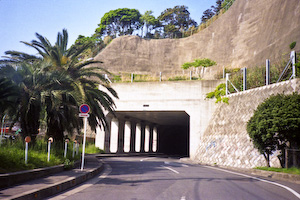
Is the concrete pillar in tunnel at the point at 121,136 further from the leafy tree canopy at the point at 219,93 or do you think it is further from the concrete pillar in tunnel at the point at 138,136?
the leafy tree canopy at the point at 219,93

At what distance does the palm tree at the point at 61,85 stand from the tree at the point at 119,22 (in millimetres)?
72611

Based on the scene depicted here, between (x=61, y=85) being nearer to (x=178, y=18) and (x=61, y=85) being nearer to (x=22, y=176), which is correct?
(x=22, y=176)

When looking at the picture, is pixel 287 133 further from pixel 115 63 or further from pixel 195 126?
pixel 115 63

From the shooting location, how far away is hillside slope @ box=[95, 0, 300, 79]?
131ft

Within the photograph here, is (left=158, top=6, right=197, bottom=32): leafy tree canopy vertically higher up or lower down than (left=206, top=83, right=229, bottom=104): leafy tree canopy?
higher up

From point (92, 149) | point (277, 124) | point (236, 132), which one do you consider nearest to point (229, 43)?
point (92, 149)

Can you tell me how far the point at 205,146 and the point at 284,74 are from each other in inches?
375

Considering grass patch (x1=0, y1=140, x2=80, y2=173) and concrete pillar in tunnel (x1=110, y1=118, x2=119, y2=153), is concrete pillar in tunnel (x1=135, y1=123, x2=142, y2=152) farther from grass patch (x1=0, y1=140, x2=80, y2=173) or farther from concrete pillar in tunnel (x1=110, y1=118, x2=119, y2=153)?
grass patch (x1=0, y1=140, x2=80, y2=173)

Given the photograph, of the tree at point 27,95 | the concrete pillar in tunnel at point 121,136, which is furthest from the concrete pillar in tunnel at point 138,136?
the tree at point 27,95

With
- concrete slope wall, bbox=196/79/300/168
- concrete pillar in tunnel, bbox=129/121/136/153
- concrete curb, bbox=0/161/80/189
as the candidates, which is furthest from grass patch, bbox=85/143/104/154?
concrete curb, bbox=0/161/80/189

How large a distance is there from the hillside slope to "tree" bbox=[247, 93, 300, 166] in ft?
63.6

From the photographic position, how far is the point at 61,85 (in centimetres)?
1755

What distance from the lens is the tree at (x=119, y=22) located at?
91075 millimetres

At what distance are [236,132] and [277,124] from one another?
28.5 ft
